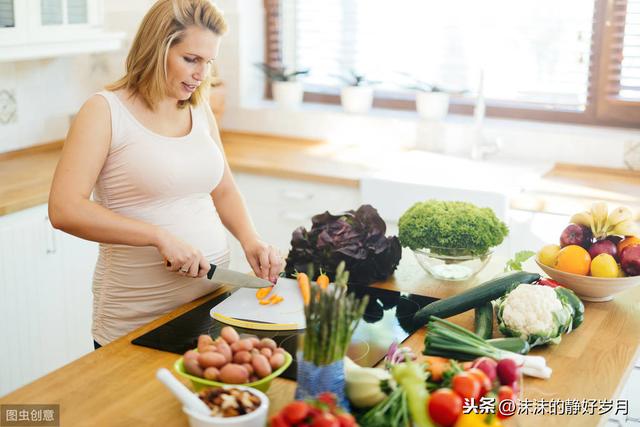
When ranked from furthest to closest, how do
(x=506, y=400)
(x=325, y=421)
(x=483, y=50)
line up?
(x=483, y=50) → (x=506, y=400) → (x=325, y=421)

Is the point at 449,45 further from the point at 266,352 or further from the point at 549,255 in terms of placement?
the point at 266,352

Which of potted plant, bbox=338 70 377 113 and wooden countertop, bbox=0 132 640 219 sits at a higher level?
potted plant, bbox=338 70 377 113

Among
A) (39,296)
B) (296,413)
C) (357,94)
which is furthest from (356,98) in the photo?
(296,413)

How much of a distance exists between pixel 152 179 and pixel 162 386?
0.64m

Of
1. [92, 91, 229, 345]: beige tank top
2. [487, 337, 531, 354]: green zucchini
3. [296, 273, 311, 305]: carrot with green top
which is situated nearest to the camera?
[487, 337, 531, 354]: green zucchini

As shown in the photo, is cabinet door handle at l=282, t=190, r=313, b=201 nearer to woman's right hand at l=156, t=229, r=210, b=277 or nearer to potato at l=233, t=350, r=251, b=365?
woman's right hand at l=156, t=229, r=210, b=277

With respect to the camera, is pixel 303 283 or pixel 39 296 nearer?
pixel 303 283

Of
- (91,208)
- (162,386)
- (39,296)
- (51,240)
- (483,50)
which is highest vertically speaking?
(483,50)

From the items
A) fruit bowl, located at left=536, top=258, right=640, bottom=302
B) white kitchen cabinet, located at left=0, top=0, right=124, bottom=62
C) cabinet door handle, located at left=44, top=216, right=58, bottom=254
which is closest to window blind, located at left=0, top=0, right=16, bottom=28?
white kitchen cabinet, located at left=0, top=0, right=124, bottom=62

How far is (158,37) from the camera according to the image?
6.48 feet

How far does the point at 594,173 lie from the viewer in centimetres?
347

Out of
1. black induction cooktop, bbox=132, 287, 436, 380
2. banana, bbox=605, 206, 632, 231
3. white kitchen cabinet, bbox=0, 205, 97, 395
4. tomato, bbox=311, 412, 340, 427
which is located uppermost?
banana, bbox=605, 206, 632, 231

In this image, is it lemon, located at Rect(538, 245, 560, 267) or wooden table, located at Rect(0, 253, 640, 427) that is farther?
lemon, located at Rect(538, 245, 560, 267)

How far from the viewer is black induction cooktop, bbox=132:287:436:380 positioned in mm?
1714
